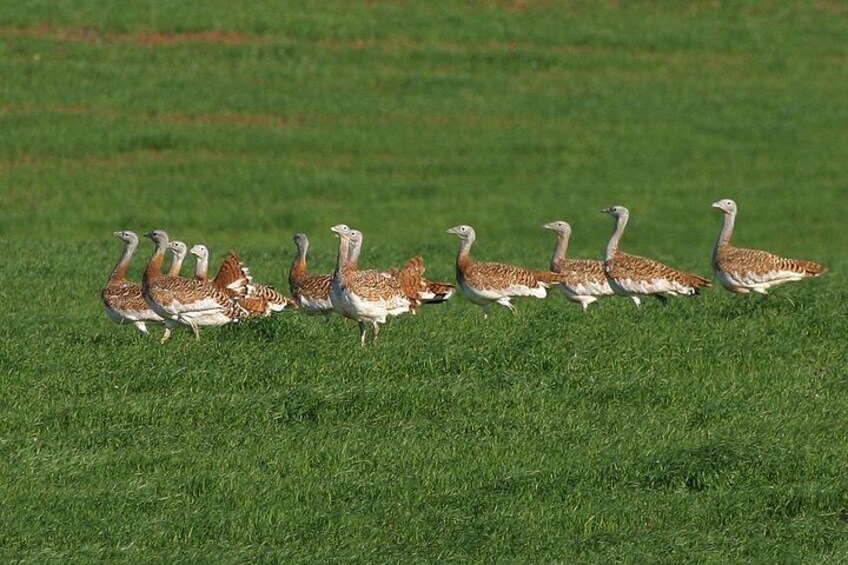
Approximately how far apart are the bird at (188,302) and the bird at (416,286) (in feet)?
3.90

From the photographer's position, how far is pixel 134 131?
3219cm

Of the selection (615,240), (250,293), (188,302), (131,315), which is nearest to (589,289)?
(615,240)

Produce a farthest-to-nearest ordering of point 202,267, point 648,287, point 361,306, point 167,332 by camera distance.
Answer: point 648,287
point 202,267
point 167,332
point 361,306

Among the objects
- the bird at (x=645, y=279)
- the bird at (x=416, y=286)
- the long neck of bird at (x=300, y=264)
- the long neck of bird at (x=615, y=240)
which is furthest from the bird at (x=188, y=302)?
the long neck of bird at (x=615, y=240)

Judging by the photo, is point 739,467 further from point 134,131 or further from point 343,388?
point 134,131

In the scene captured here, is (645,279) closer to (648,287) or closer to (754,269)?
(648,287)

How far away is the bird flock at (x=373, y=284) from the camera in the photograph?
14.8 metres

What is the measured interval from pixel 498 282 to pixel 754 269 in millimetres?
2480

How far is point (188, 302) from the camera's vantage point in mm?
14703

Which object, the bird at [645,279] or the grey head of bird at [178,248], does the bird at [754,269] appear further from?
the grey head of bird at [178,248]

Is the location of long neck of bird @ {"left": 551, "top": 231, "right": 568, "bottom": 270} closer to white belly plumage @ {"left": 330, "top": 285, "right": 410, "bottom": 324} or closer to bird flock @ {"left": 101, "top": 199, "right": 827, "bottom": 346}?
bird flock @ {"left": 101, "top": 199, "right": 827, "bottom": 346}

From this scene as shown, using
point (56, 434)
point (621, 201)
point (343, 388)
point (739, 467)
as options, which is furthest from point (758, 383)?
point (621, 201)

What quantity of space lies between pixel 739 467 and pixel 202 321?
5.62 meters

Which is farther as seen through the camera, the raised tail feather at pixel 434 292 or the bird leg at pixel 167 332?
the raised tail feather at pixel 434 292
